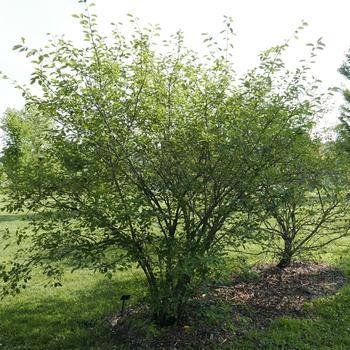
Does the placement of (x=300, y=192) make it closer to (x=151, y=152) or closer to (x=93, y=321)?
(x=151, y=152)

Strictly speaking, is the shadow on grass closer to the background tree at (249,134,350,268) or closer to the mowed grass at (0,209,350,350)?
the mowed grass at (0,209,350,350)

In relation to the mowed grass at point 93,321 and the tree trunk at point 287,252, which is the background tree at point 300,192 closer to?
the tree trunk at point 287,252

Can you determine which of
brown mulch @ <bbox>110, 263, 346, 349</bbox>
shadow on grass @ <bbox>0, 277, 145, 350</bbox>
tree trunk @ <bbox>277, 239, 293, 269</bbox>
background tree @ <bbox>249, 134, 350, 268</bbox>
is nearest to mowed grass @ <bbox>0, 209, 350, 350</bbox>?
shadow on grass @ <bbox>0, 277, 145, 350</bbox>

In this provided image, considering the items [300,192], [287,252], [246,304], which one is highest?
[300,192]

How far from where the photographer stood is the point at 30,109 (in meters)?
4.11

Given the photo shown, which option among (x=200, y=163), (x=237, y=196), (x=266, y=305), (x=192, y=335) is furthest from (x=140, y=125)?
(x=266, y=305)

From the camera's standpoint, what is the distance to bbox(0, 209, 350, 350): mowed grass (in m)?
4.28

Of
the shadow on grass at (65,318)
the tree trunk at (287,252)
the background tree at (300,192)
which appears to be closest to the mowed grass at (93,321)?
the shadow on grass at (65,318)

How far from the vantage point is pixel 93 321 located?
493cm

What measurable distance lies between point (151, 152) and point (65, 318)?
2.77m

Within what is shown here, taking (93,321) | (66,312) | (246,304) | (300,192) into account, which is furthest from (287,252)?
(66,312)

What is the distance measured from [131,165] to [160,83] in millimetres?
862

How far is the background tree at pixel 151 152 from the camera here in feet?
11.8

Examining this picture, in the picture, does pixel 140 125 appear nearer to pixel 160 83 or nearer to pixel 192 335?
pixel 160 83
